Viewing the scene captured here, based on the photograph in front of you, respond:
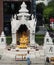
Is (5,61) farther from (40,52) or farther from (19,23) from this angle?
(19,23)

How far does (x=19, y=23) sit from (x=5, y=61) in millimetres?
7123

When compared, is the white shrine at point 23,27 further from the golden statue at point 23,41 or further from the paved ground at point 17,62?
the paved ground at point 17,62

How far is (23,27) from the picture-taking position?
160ft

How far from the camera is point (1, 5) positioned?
243 ft

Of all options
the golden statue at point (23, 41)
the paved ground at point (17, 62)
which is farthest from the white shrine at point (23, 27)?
the paved ground at point (17, 62)

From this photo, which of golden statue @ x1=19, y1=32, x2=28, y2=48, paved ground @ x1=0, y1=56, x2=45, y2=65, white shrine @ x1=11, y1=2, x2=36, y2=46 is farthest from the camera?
white shrine @ x1=11, y1=2, x2=36, y2=46

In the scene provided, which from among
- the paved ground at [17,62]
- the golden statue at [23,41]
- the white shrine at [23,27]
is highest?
the white shrine at [23,27]

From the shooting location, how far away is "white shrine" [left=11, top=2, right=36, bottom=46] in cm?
4781

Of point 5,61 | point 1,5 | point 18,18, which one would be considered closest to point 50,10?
point 1,5

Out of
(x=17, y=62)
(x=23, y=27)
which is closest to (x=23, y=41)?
(x=23, y=27)

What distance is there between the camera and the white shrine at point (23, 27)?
47.8 meters

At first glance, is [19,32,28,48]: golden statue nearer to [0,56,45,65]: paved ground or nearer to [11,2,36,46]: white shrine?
[11,2,36,46]: white shrine

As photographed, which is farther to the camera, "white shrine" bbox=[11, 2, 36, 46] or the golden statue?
"white shrine" bbox=[11, 2, 36, 46]

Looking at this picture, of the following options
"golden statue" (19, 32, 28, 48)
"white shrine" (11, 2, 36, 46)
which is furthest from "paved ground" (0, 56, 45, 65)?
"white shrine" (11, 2, 36, 46)
